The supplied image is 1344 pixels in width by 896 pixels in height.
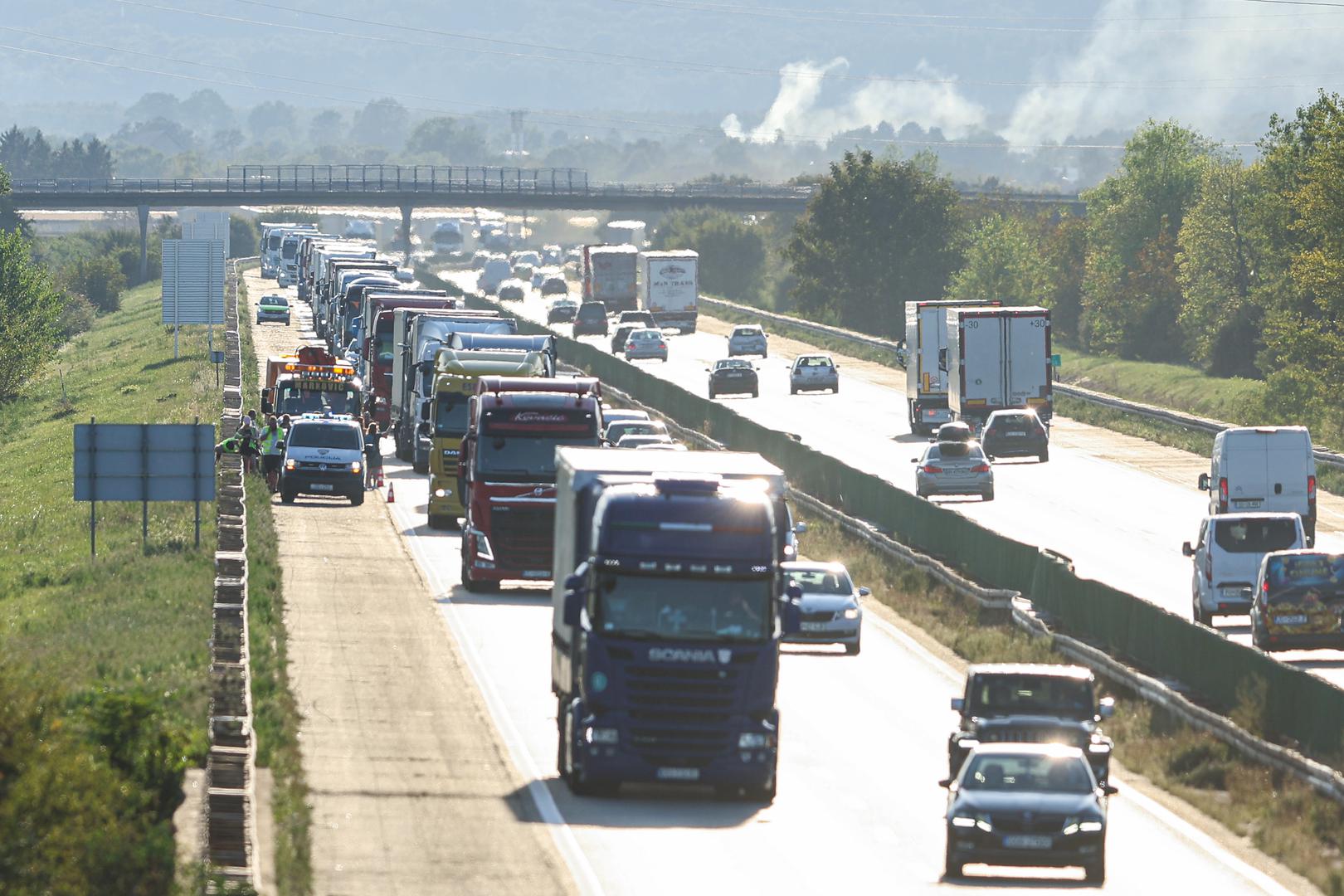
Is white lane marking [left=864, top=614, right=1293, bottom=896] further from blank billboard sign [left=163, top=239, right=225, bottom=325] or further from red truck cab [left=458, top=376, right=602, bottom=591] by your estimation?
blank billboard sign [left=163, top=239, right=225, bottom=325]

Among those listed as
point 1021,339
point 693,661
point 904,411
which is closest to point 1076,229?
point 904,411

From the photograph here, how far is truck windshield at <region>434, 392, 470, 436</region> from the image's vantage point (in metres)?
49.1

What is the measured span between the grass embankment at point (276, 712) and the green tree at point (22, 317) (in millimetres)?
54200

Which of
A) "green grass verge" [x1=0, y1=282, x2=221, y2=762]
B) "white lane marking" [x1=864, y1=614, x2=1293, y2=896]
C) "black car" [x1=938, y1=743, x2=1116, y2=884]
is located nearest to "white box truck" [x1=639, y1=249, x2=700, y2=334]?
"green grass verge" [x1=0, y1=282, x2=221, y2=762]

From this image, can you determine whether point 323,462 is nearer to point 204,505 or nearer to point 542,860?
point 204,505

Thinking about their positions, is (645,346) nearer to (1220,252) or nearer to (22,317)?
(22,317)

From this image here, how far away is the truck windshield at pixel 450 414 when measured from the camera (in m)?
49.1

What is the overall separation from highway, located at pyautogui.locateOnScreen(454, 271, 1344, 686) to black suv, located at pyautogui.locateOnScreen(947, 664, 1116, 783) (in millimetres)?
8927

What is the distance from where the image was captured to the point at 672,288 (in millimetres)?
126938

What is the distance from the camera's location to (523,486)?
38125 millimetres

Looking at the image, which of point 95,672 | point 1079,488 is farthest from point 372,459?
point 95,672

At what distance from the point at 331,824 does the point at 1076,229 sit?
14907cm

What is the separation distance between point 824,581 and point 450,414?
15.0 meters

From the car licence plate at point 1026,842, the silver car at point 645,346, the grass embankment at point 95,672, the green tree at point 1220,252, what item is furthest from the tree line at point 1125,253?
the car licence plate at point 1026,842
